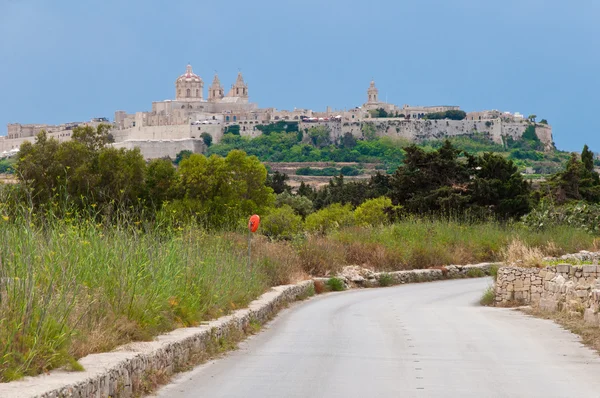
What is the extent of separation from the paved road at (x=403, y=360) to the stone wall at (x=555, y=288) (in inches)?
19.8

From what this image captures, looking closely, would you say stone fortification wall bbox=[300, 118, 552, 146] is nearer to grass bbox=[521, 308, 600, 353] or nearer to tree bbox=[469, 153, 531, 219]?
tree bbox=[469, 153, 531, 219]

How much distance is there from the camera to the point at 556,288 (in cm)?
1617

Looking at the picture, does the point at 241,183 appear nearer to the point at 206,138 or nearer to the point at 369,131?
the point at 206,138

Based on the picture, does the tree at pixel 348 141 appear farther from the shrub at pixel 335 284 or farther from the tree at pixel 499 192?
the shrub at pixel 335 284

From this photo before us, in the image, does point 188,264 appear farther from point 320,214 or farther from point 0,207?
point 320,214

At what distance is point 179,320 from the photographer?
10.1 m

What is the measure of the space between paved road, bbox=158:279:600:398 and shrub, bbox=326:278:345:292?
7.13 m

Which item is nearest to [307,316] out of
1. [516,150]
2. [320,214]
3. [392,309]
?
[392,309]

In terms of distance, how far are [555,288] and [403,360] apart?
687cm

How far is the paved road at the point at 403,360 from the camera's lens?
8078mm

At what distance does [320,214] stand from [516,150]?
11561 centimetres

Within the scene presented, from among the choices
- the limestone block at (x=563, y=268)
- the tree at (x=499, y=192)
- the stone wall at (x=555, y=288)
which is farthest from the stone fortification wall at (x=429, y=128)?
the limestone block at (x=563, y=268)

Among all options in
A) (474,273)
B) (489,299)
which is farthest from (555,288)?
(474,273)

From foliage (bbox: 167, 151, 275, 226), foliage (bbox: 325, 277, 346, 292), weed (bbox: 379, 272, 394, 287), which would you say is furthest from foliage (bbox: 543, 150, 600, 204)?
foliage (bbox: 325, 277, 346, 292)
